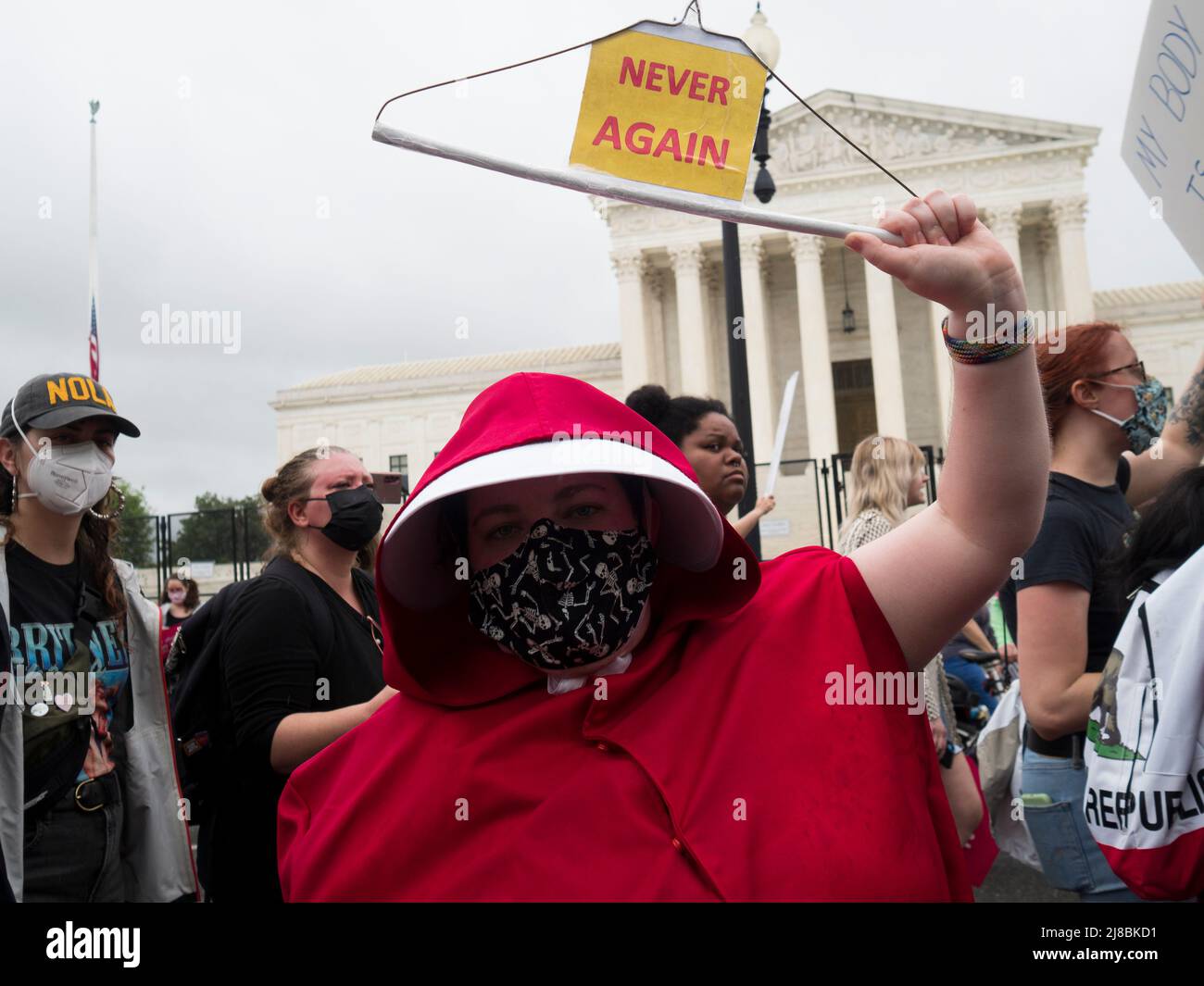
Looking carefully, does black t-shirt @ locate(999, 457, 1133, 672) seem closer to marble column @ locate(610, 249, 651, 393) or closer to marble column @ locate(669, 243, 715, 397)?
marble column @ locate(669, 243, 715, 397)

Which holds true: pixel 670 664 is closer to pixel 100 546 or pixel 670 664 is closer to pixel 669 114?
pixel 669 114

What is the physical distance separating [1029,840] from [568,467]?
2.39 meters

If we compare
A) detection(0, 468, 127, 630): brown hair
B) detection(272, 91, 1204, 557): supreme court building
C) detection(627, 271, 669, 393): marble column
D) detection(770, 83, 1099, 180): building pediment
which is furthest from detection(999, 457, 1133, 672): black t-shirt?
detection(627, 271, 669, 393): marble column

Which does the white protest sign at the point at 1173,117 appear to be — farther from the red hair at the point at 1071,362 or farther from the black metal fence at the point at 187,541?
the black metal fence at the point at 187,541

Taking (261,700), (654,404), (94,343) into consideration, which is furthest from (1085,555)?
(94,343)

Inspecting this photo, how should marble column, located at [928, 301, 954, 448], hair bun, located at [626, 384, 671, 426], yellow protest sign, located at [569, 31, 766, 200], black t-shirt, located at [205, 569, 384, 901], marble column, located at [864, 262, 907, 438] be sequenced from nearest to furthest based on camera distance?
yellow protest sign, located at [569, 31, 766, 200]
black t-shirt, located at [205, 569, 384, 901]
hair bun, located at [626, 384, 671, 426]
marble column, located at [928, 301, 954, 448]
marble column, located at [864, 262, 907, 438]

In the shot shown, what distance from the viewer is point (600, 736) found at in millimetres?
1678

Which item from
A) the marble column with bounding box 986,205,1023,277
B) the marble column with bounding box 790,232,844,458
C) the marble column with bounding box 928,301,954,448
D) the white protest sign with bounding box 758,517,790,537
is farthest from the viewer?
the marble column with bounding box 790,232,844,458

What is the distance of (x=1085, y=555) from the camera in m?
2.78

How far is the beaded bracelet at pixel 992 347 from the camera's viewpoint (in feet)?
5.16

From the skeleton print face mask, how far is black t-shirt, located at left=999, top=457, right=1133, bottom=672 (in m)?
1.39

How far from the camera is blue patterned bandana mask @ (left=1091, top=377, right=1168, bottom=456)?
10.2 feet

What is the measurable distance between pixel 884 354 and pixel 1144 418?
37083mm

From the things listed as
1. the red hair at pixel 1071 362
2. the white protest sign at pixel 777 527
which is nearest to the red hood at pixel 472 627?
the red hair at pixel 1071 362
